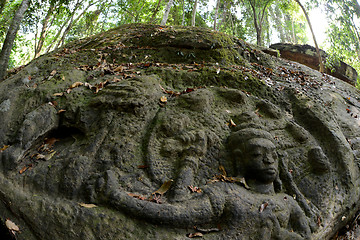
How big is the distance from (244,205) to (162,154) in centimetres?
109

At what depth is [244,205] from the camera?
2.63m

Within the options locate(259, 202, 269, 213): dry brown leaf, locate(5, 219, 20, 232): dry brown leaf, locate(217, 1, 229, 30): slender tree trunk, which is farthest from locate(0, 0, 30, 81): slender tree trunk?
locate(217, 1, 229, 30): slender tree trunk

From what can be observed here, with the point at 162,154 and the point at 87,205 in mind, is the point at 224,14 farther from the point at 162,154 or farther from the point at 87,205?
the point at 87,205

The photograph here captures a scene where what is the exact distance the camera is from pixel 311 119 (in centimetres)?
432

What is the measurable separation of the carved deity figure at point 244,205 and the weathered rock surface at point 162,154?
0.5 inches

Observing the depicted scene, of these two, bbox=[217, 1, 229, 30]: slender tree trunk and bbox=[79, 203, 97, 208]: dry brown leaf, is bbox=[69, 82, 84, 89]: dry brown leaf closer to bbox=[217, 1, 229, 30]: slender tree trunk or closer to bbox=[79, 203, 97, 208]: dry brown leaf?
bbox=[79, 203, 97, 208]: dry brown leaf

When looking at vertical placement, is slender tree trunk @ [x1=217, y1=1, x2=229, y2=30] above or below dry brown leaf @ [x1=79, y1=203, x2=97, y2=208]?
above

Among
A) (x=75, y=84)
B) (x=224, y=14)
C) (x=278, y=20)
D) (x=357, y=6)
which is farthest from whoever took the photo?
(x=278, y=20)

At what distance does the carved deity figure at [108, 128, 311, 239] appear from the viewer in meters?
2.41

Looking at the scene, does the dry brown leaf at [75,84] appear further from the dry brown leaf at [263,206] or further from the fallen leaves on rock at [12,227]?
the dry brown leaf at [263,206]

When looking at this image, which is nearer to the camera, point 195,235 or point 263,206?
point 195,235

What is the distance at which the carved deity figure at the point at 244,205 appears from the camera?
2410 mm

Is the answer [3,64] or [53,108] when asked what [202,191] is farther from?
[3,64]

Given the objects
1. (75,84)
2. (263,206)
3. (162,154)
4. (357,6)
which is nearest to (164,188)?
(162,154)
